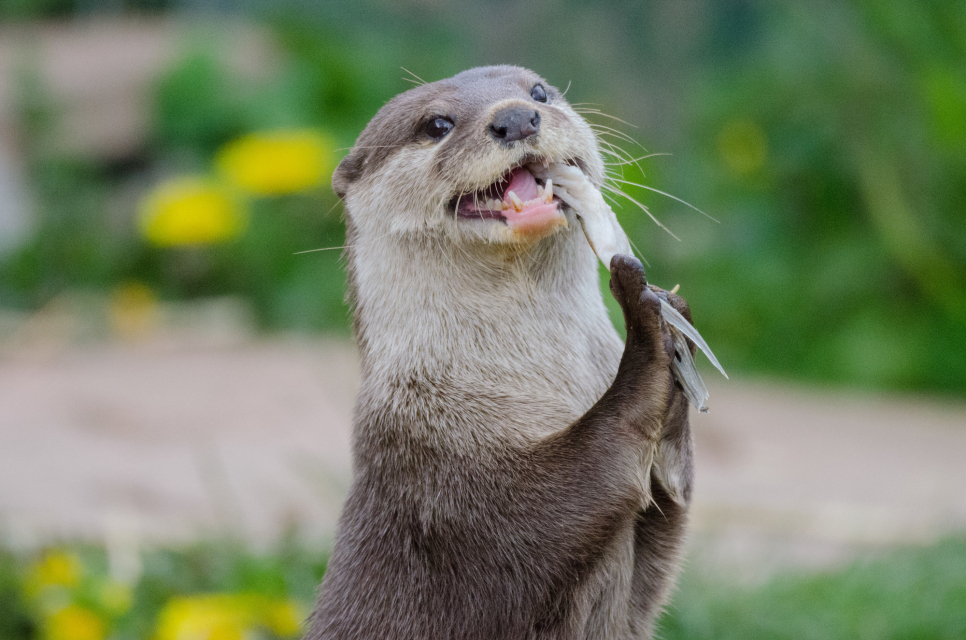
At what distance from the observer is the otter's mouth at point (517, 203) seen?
2072 mm

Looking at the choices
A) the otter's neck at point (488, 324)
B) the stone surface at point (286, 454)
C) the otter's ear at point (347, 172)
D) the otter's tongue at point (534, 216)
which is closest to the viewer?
the otter's tongue at point (534, 216)

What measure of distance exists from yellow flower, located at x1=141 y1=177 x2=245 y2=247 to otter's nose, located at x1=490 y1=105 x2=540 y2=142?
229 inches

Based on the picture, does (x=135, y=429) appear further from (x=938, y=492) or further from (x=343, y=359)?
(x=938, y=492)

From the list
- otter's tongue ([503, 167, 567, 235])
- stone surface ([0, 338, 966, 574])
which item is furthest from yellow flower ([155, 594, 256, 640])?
otter's tongue ([503, 167, 567, 235])

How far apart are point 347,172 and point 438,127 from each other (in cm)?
29

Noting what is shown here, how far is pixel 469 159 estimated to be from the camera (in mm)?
2145

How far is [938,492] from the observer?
16.7 ft

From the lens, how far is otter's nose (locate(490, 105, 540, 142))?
2.10m

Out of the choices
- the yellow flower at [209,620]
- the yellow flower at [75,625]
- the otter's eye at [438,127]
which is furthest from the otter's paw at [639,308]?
the yellow flower at [75,625]

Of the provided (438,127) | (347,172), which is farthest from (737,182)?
(438,127)

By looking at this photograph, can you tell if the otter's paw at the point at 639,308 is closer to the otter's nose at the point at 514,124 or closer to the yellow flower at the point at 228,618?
the otter's nose at the point at 514,124

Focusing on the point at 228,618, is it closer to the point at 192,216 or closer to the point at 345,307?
the point at 345,307

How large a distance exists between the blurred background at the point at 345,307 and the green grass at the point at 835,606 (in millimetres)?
12

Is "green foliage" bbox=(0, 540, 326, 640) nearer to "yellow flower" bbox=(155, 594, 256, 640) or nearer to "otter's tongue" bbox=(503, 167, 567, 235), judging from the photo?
"yellow flower" bbox=(155, 594, 256, 640)
